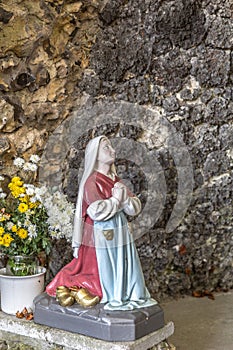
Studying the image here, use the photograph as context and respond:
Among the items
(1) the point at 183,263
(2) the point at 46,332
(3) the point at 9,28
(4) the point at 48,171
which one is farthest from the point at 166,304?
(3) the point at 9,28

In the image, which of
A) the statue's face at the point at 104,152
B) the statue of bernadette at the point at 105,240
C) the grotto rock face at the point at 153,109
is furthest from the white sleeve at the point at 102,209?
the grotto rock face at the point at 153,109

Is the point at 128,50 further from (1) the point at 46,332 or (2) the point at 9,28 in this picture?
(1) the point at 46,332

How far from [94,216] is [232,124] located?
1346mm

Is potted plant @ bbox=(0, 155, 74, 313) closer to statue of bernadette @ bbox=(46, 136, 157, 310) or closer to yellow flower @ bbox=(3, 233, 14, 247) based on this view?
yellow flower @ bbox=(3, 233, 14, 247)

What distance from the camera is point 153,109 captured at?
2973 mm

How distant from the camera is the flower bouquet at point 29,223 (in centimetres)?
212

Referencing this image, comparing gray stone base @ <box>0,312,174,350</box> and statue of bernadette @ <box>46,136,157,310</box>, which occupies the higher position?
statue of bernadette @ <box>46,136,157,310</box>

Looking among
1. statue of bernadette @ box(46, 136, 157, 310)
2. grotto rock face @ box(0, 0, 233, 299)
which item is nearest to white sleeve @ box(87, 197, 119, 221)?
statue of bernadette @ box(46, 136, 157, 310)

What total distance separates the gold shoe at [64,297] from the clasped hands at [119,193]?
13.6 inches

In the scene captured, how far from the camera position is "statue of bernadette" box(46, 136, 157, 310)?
6.49 feet

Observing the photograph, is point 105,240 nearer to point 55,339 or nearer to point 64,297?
point 64,297

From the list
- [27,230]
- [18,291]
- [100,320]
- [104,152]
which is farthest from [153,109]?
[100,320]

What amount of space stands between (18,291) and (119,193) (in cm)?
51

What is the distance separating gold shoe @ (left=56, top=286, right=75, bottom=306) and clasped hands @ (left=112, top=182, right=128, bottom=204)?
346 millimetres
